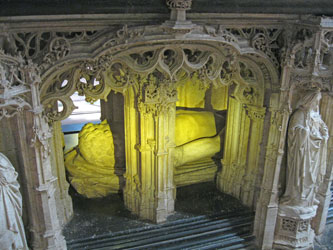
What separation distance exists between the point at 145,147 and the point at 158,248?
4.88ft

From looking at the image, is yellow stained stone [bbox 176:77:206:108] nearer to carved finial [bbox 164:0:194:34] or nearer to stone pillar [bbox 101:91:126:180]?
stone pillar [bbox 101:91:126:180]

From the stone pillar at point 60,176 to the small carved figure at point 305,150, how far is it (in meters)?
3.25

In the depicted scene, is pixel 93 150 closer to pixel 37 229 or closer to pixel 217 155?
pixel 37 229

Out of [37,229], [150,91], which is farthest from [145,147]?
[37,229]

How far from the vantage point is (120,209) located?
20.1 ft

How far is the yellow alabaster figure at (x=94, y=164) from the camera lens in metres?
6.22

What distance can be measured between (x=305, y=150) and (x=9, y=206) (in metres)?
3.75

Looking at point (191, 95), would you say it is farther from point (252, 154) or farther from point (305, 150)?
point (305, 150)

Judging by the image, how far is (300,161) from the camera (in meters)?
5.12

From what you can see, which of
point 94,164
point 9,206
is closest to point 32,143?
point 9,206

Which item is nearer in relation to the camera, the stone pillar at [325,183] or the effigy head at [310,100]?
the effigy head at [310,100]

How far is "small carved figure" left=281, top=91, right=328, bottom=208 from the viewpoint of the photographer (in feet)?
16.4

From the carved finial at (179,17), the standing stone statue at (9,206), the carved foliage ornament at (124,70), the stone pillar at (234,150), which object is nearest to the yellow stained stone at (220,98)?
the stone pillar at (234,150)

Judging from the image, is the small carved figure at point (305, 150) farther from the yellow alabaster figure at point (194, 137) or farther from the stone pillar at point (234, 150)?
the yellow alabaster figure at point (194, 137)
